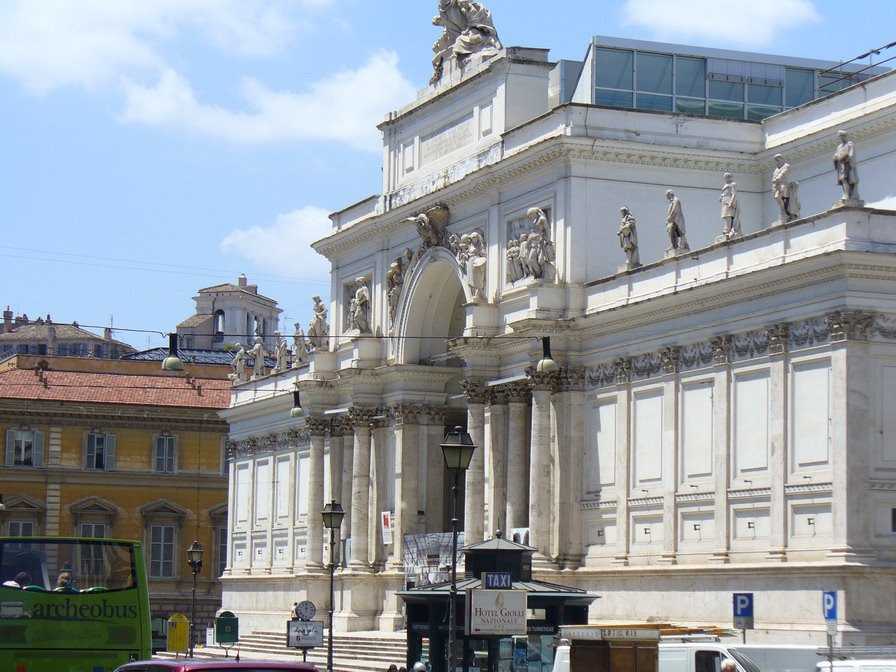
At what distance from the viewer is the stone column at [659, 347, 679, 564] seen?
47.6 meters

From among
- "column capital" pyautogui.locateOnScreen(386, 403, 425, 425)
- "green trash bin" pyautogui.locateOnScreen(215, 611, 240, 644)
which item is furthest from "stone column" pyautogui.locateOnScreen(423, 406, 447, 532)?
"green trash bin" pyautogui.locateOnScreen(215, 611, 240, 644)

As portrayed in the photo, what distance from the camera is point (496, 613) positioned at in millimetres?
30312

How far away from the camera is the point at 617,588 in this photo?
4944 cm

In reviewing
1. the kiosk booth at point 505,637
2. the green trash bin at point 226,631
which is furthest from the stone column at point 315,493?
the kiosk booth at point 505,637

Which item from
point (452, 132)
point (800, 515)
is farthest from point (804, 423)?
point (452, 132)

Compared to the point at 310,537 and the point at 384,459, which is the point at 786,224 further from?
the point at 310,537

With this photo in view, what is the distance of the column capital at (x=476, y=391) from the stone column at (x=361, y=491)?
28.8 ft

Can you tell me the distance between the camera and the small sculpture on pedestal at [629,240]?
1981 inches

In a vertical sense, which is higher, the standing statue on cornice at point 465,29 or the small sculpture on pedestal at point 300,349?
the standing statue on cornice at point 465,29

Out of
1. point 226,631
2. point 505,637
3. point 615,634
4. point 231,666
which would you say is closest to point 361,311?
point 226,631

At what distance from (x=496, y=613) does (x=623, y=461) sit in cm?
1999

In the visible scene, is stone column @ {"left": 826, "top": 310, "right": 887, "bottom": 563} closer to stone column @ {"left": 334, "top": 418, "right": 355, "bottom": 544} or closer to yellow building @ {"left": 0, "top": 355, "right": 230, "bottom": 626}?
stone column @ {"left": 334, "top": 418, "right": 355, "bottom": 544}

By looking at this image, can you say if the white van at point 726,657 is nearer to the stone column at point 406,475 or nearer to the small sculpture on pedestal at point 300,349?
the stone column at point 406,475

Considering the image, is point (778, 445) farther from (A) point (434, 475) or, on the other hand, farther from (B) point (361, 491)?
(B) point (361, 491)
